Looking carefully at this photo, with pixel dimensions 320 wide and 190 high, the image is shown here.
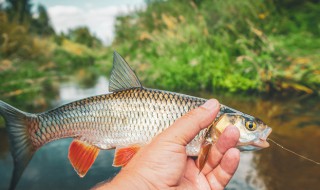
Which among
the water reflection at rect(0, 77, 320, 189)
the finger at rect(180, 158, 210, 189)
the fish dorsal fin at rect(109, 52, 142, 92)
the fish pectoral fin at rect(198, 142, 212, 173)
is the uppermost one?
the fish dorsal fin at rect(109, 52, 142, 92)

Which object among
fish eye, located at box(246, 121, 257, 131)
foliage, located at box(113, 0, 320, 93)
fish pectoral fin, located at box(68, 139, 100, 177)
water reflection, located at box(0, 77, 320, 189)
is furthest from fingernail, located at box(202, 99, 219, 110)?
foliage, located at box(113, 0, 320, 93)

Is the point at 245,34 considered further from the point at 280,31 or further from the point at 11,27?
the point at 11,27

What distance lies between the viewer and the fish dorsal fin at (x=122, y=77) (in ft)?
8.51

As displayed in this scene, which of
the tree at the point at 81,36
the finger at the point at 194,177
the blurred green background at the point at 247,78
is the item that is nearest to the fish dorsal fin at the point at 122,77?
the finger at the point at 194,177

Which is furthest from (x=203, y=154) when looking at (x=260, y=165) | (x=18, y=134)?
(x=260, y=165)

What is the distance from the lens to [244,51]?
7.70 metres

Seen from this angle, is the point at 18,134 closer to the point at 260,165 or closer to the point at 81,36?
the point at 260,165

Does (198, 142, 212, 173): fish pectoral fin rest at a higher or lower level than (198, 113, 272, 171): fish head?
lower

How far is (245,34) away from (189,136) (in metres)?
6.66

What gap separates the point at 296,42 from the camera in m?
7.12

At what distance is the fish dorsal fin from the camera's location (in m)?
2.59

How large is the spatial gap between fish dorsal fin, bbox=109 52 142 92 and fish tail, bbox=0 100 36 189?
2.44 ft

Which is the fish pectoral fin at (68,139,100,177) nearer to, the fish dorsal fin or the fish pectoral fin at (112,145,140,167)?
the fish pectoral fin at (112,145,140,167)

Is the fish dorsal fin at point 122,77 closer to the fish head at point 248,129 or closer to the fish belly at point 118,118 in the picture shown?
the fish belly at point 118,118
